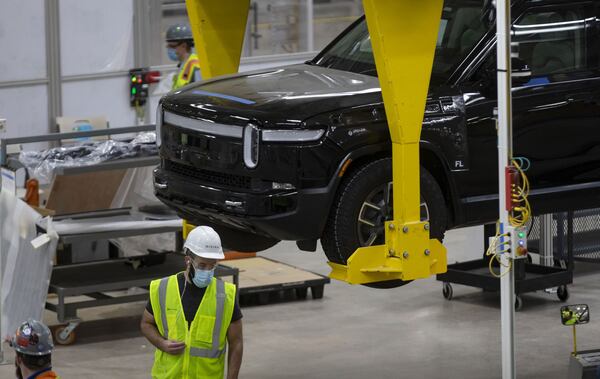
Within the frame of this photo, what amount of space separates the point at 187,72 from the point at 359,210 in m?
5.71

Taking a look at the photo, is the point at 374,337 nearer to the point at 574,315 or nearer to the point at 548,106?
the point at 548,106

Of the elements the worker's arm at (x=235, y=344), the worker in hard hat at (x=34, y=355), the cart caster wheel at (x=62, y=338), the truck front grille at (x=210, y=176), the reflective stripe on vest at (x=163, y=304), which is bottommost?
the cart caster wheel at (x=62, y=338)

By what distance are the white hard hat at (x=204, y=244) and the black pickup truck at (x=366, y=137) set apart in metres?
0.69

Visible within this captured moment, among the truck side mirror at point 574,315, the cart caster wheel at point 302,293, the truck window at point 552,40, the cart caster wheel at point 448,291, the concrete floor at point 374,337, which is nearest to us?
the truck side mirror at point 574,315

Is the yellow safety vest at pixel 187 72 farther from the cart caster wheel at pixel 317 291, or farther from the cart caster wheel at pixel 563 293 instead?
the cart caster wheel at pixel 563 293

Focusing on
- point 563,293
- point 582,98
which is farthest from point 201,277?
point 563,293

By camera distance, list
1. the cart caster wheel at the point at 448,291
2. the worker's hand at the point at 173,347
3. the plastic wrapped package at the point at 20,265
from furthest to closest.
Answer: the cart caster wheel at the point at 448,291 < the plastic wrapped package at the point at 20,265 < the worker's hand at the point at 173,347

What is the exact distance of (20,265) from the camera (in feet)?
33.8

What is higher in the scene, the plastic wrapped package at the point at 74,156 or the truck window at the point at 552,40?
the truck window at the point at 552,40

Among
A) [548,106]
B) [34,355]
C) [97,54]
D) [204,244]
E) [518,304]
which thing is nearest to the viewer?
[34,355]

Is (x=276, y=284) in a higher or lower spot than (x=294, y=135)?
lower

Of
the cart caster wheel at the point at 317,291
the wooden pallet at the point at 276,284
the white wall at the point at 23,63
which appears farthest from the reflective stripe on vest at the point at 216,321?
the white wall at the point at 23,63

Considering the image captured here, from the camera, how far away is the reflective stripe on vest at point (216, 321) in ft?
22.3

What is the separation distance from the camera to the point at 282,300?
1181 centimetres
